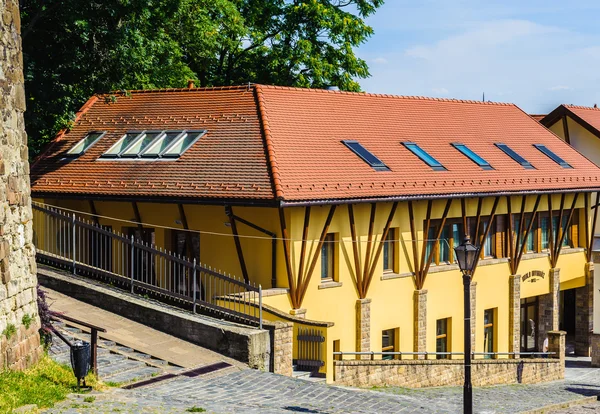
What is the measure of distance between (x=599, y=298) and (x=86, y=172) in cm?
1860

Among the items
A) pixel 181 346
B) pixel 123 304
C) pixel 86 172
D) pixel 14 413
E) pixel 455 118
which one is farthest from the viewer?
pixel 455 118

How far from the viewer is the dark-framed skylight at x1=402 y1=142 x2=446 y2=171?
3115cm

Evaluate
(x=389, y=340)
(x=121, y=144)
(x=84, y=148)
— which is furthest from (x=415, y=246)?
(x=84, y=148)

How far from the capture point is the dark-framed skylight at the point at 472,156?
33188 mm

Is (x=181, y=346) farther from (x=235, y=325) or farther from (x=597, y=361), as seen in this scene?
(x=597, y=361)

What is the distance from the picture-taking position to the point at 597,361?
35.9 meters

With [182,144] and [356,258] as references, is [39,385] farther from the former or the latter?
[182,144]

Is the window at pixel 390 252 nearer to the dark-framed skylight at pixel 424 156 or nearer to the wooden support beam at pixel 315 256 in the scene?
the dark-framed skylight at pixel 424 156

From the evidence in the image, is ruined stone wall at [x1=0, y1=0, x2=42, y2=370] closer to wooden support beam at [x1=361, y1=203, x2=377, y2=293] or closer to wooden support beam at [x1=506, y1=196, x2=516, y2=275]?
wooden support beam at [x1=361, y1=203, x2=377, y2=293]

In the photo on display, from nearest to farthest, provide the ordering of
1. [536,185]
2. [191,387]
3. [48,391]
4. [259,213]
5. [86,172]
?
1. [48,391]
2. [191,387]
3. [259,213]
4. [86,172]
5. [536,185]

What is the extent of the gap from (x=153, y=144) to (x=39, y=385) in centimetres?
1420

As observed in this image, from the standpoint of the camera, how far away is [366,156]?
29.2 m

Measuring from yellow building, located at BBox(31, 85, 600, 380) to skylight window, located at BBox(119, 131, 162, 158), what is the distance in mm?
51

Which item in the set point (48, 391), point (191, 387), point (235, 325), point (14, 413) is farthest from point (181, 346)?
point (14, 413)
